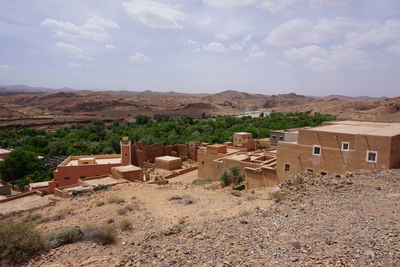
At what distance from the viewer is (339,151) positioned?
13.9 metres

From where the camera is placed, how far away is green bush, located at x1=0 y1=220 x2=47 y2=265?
6461 millimetres

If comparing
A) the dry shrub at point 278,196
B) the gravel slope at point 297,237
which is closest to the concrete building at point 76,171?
the dry shrub at point 278,196

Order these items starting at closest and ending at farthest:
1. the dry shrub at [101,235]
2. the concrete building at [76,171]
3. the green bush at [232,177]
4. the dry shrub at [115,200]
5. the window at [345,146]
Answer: the dry shrub at [101,235], the dry shrub at [115,200], the window at [345,146], the green bush at [232,177], the concrete building at [76,171]

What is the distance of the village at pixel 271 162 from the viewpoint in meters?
13.1

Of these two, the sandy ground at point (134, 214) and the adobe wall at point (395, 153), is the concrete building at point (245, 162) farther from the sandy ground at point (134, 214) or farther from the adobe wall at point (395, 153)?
the adobe wall at point (395, 153)

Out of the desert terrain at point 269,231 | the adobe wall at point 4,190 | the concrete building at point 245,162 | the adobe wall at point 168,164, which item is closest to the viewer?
the desert terrain at point 269,231

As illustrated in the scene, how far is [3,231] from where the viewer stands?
6.64 meters

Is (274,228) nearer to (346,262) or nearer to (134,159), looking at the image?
(346,262)

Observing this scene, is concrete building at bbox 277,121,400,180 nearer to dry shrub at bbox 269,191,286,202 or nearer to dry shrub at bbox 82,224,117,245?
dry shrub at bbox 269,191,286,202

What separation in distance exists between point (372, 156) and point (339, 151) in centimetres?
141

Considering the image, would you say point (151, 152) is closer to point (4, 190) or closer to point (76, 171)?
point (76, 171)

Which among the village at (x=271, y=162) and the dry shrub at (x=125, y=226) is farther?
the village at (x=271, y=162)

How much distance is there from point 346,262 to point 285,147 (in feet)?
36.2

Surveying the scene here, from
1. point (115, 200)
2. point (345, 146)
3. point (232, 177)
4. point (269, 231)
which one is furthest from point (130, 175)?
point (269, 231)
